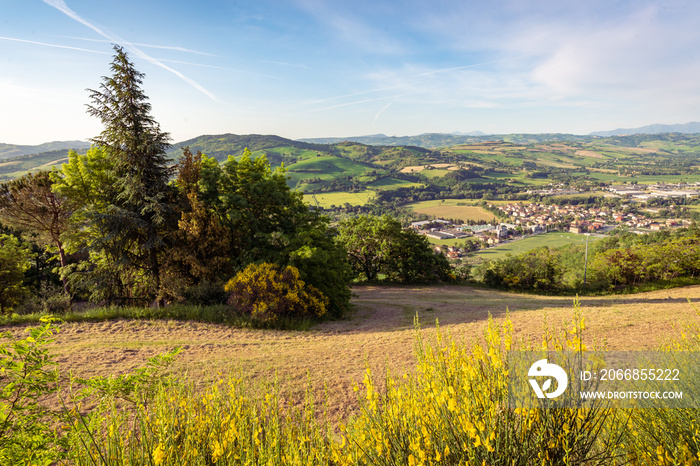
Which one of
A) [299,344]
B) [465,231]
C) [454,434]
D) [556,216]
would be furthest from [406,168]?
[454,434]

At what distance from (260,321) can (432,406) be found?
385 inches

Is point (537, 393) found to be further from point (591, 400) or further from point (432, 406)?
point (432, 406)

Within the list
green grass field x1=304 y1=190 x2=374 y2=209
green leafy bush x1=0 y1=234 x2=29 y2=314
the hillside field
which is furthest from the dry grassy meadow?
the hillside field

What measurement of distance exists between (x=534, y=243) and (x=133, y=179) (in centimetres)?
7204

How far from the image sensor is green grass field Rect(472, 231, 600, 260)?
199ft

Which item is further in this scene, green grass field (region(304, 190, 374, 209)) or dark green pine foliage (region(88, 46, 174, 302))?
green grass field (region(304, 190, 374, 209))

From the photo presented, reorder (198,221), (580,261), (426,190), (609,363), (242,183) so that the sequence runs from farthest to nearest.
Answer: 1. (426,190)
2. (580,261)
3. (242,183)
4. (198,221)
5. (609,363)

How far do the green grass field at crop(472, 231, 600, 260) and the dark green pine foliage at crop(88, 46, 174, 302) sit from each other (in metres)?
54.2

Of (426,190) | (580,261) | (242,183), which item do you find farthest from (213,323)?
(426,190)

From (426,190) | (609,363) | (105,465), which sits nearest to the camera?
(105,465)

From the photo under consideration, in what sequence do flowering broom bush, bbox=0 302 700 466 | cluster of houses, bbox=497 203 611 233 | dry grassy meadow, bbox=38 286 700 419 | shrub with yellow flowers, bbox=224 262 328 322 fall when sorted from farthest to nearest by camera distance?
cluster of houses, bbox=497 203 611 233 → shrub with yellow flowers, bbox=224 262 328 322 → dry grassy meadow, bbox=38 286 700 419 → flowering broom bush, bbox=0 302 700 466

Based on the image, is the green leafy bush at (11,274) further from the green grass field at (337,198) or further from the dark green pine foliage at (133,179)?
the green grass field at (337,198)

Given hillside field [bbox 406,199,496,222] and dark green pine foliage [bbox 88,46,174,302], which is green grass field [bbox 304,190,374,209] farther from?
dark green pine foliage [bbox 88,46,174,302]

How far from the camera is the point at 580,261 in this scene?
39.1 metres
